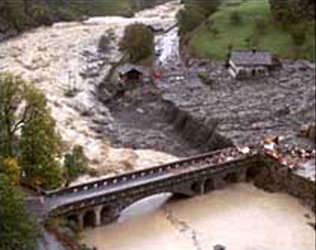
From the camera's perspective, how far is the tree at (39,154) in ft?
98.7

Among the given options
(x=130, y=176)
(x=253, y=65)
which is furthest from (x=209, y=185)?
(x=253, y=65)

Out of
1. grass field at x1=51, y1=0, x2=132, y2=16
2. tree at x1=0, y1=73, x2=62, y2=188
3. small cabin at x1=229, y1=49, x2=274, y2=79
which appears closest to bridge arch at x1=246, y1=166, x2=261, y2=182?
tree at x1=0, y1=73, x2=62, y2=188

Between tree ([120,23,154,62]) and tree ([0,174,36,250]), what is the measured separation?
38.7 m

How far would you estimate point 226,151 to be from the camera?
1484 inches

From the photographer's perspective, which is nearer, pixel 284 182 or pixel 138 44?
pixel 284 182

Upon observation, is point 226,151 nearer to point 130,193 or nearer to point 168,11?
point 130,193

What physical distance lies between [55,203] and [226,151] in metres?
10.8

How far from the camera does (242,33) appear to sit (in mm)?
58875

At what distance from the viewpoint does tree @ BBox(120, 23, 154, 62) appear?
59.3 metres

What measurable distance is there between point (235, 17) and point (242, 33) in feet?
4.47

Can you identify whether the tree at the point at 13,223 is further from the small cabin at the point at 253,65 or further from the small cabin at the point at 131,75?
the small cabin at the point at 253,65

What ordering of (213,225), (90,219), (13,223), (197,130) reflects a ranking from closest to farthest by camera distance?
(13,223) → (90,219) → (213,225) → (197,130)

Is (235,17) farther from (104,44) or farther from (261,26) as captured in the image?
(104,44)

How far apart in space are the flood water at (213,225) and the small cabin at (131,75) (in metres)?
20.4
